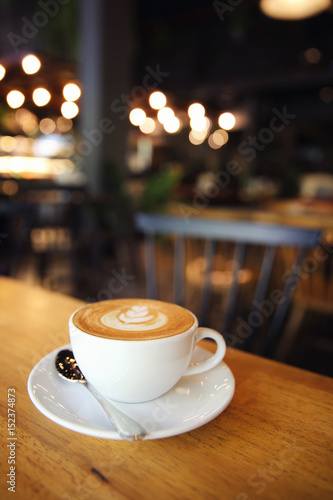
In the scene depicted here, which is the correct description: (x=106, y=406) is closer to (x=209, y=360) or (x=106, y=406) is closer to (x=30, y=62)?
(x=209, y=360)

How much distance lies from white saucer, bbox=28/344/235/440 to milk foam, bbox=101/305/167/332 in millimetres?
95

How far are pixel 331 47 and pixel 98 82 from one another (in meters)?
4.65

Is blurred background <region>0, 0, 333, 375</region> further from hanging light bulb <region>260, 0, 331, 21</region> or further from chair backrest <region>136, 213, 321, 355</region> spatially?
chair backrest <region>136, 213, 321, 355</region>

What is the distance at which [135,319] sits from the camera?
52 cm

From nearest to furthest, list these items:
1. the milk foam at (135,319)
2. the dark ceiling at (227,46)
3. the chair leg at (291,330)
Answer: the milk foam at (135,319) → the chair leg at (291,330) → the dark ceiling at (227,46)

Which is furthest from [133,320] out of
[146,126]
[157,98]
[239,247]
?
[146,126]

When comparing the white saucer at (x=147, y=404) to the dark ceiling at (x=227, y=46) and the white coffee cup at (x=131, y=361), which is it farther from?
the dark ceiling at (x=227, y=46)

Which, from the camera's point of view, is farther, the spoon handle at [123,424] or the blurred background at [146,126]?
the blurred background at [146,126]

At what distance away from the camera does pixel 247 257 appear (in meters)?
2.64

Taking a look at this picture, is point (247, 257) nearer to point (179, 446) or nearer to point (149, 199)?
point (179, 446)

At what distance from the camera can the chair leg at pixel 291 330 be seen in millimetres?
2203

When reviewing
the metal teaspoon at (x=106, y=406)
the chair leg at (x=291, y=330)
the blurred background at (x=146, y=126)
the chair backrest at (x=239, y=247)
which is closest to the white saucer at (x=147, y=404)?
the metal teaspoon at (x=106, y=406)

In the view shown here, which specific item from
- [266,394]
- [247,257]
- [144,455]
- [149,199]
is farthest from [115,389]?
[149,199]

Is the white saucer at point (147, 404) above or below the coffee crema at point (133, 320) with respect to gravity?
below
